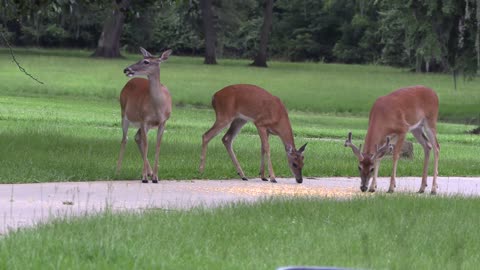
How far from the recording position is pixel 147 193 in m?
13.8

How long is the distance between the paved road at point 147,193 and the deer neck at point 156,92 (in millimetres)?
1152

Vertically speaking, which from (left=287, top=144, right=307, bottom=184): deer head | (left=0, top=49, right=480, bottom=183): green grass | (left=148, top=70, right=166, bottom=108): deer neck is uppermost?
(left=148, top=70, right=166, bottom=108): deer neck

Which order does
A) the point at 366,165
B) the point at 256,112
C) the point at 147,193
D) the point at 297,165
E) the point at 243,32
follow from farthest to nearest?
the point at 243,32 < the point at 256,112 < the point at 297,165 < the point at 366,165 < the point at 147,193

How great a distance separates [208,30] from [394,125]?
67.6m

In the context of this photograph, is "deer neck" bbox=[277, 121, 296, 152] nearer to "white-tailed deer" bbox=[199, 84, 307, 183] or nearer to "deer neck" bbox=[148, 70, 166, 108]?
"white-tailed deer" bbox=[199, 84, 307, 183]

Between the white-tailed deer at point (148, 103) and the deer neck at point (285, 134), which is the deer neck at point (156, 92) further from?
the deer neck at point (285, 134)

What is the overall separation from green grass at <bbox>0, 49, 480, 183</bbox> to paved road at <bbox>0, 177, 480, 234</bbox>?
0.77 meters

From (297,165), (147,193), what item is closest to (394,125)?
(297,165)

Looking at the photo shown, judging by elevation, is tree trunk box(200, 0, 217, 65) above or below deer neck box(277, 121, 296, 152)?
below

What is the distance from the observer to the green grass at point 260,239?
28.0ft

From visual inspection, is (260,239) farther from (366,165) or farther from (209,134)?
(209,134)

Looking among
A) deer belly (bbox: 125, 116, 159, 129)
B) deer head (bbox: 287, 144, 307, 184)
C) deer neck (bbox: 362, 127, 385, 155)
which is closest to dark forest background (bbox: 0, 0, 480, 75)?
deer head (bbox: 287, 144, 307, 184)

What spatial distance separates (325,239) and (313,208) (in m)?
2.04

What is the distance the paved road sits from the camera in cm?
1164
